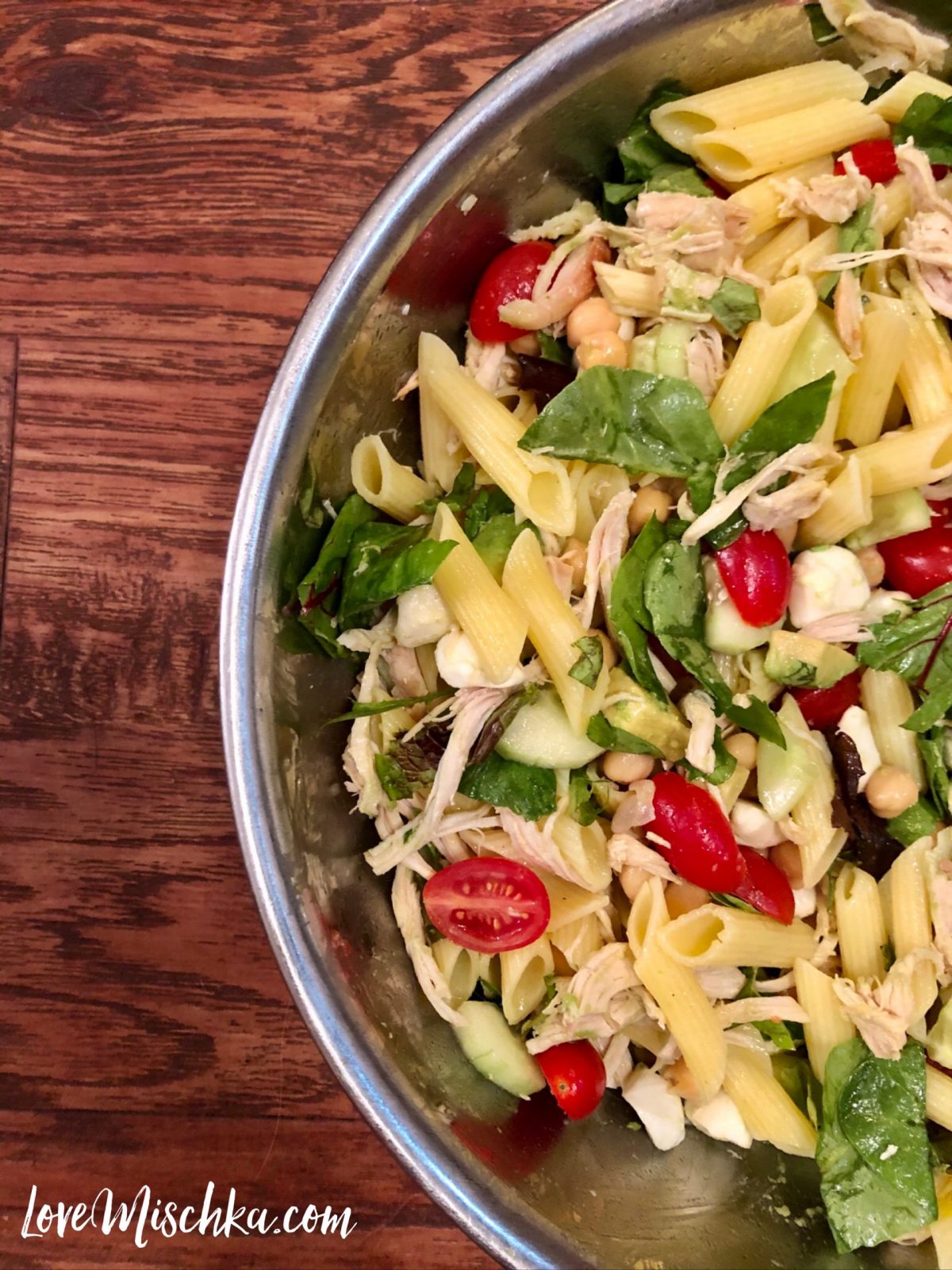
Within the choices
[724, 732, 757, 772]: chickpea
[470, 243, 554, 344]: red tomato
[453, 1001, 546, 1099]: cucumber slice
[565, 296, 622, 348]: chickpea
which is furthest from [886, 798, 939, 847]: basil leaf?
[470, 243, 554, 344]: red tomato

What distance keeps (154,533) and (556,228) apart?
958 millimetres

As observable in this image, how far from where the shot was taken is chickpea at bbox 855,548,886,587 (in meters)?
1.48

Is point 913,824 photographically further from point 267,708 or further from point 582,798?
point 267,708

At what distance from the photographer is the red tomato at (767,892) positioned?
149cm

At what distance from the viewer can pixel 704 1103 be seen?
59.8 inches

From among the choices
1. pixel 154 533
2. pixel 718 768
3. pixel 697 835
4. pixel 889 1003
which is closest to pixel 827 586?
pixel 718 768

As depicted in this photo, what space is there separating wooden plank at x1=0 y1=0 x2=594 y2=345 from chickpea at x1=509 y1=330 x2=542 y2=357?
0.52m

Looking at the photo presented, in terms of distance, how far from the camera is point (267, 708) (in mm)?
1345

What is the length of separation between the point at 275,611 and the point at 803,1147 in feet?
4.05

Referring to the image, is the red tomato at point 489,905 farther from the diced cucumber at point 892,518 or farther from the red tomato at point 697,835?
the diced cucumber at point 892,518

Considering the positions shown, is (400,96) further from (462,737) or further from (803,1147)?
(803,1147)

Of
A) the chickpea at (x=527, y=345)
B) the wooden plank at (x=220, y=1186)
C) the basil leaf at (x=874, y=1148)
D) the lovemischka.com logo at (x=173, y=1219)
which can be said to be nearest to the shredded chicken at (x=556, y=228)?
the chickpea at (x=527, y=345)

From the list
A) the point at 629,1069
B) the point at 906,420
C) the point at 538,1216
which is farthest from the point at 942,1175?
the point at 906,420

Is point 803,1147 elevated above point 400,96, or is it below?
below
